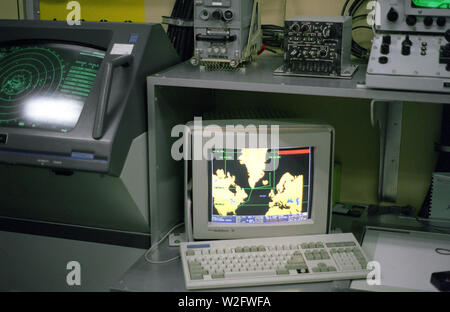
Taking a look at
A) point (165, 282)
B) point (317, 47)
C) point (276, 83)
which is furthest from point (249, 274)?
point (317, 47)

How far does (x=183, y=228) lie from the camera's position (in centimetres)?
192

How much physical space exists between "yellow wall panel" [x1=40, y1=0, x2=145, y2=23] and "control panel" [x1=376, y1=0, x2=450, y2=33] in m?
1.15

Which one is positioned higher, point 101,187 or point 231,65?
point 231,65

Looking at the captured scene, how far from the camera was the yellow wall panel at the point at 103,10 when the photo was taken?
2.30m

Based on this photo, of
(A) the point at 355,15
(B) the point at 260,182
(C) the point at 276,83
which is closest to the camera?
(C) the point at 276,83

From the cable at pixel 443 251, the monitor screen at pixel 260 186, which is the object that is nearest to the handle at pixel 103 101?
the monitor screen at pixel 260 186

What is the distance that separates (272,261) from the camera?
5.24ft

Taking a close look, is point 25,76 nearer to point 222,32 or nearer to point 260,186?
point 222,32

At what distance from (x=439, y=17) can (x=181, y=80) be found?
2.55 ft

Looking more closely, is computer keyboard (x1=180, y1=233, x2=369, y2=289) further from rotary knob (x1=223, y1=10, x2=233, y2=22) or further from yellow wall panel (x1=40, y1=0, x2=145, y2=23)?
yellow wall panel (x1=40, y1=0, x2=145, y2=23)

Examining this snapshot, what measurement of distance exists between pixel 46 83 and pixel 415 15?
113cm

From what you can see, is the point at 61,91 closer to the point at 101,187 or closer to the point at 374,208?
the point at 101,187
